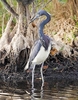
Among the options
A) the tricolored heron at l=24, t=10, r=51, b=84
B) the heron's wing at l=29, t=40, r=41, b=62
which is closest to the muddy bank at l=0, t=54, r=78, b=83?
the tricolored heron at l=24, t=10, r=51, b=84

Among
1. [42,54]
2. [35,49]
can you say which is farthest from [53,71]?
[35,49]

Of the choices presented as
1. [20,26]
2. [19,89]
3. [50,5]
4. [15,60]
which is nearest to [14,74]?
[15,60]

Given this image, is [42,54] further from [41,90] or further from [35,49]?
[41,90]

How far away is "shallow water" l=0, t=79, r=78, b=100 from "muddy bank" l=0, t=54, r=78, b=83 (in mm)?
732

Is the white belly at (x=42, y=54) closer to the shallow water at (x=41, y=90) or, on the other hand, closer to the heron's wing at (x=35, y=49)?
the heron's wing at (x=35, y=49)

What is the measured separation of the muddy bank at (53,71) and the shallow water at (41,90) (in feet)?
2.40

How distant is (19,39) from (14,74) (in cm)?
109

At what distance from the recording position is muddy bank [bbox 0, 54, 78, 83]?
43.1 feet

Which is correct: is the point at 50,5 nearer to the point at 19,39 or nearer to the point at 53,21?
the point at 53,21

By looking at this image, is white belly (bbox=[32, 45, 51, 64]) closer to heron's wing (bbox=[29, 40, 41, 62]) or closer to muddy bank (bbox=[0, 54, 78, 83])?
heron's wing (bbox=[29, 40, 41, 62])

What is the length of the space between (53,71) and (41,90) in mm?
2806

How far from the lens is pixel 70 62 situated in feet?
45.1

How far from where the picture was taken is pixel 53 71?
13.5m

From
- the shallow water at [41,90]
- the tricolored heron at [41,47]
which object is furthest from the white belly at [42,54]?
the shallow water at [41,90]
